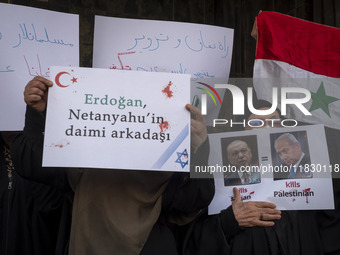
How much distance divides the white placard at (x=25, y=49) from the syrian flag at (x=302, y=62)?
3.18 ft

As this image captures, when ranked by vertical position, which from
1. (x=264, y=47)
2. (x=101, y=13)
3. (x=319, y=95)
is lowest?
(x=319, y=95)

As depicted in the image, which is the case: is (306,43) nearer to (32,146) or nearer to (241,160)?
(241,160)

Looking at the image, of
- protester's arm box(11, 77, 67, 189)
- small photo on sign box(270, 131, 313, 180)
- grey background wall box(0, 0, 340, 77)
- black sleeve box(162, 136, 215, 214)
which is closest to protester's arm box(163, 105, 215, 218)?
black sleeve box(162, 136, 215, 214)

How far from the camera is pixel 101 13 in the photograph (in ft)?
15.2

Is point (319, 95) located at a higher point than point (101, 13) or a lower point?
lower

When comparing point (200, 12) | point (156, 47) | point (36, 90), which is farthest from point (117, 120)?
point (200, 12)

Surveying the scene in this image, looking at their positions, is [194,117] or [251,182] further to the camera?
[251,182]

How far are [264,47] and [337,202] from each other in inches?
34.5

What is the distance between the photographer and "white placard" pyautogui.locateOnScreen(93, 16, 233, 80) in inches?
111

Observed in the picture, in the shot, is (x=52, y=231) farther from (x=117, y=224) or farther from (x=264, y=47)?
(x=264, y=47)

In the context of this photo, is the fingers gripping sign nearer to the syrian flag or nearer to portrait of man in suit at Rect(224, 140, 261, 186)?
portrait of man in suit at Rect(224, 140, 261, 186)

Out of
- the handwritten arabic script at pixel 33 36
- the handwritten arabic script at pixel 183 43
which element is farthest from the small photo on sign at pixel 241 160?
the handwritten arabic script at pixel 33 36

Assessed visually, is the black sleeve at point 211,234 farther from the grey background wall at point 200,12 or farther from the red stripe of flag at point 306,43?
the grey background wall at point 200,12

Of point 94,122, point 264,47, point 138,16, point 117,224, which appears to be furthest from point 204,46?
point 138,16
